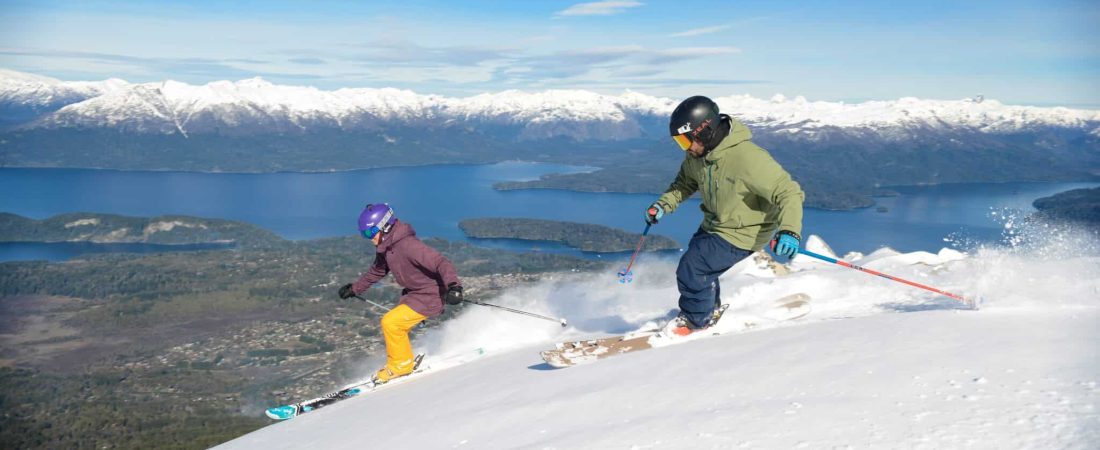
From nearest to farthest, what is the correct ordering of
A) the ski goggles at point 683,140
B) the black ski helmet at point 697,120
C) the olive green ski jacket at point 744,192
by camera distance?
the olive green ski jacket at point 744,192 → the black ski helmet at point 697,120 → the ski goggles at point 683,140

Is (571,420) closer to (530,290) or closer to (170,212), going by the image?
(530,290)

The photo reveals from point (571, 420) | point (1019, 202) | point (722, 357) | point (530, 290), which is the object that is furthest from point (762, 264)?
point (1019, 202)

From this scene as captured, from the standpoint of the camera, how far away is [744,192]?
775 centimetres

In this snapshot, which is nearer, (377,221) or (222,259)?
(377,221)

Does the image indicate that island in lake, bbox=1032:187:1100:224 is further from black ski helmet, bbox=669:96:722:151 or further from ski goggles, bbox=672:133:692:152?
black ski helmet, bbox=669:96:722:151

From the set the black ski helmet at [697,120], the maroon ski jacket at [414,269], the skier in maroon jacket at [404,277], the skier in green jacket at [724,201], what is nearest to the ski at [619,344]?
the skier in green jacket at [724,201]

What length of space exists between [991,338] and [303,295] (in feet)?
348

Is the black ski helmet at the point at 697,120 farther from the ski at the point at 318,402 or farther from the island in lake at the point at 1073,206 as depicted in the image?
the island in lake at the point at 1073,206

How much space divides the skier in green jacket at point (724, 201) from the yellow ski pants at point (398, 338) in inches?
146

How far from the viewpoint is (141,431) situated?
50.1 metres

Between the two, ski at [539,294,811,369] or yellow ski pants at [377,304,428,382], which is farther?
yellow ski pants at [377,304,428,382]

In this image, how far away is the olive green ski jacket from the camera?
7387 mm

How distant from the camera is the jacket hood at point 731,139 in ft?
25.3

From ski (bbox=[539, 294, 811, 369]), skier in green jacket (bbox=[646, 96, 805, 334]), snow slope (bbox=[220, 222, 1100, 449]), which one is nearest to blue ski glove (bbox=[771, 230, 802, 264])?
skier in green jacket (bbox=[646, 96, 805, 334])
